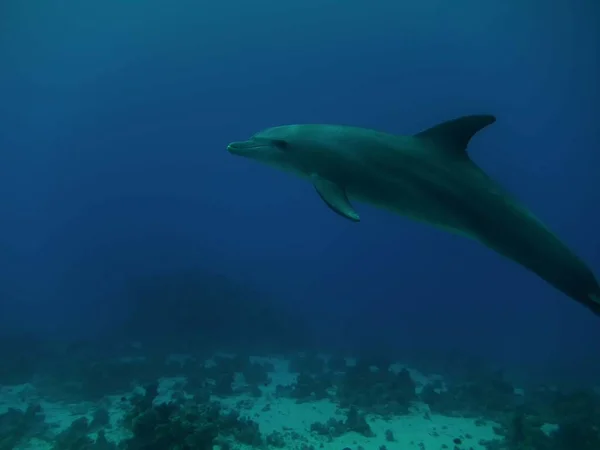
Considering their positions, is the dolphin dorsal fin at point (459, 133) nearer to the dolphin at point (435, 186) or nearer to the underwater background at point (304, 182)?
the dolphin at point (435, 186)

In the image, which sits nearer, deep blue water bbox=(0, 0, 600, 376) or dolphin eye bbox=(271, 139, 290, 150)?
dolphin eye bbox=(271, 139, 290, 150)

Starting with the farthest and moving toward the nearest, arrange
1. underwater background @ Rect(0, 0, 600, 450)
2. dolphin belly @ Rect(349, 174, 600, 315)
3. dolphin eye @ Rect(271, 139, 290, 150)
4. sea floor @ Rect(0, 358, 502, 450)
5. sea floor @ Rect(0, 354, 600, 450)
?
1. underwater background @ Rect(0, 0, 600, 450)
2. sea floor @ Rect(0, 358, 502, 450)
3. sea floor @ Rect(0, 354, 600, 450)
4. dolphin eye @ Rect(271, 139, 290, 150)
5. dolphin belly @ Rect(349, 174, 600, 315)

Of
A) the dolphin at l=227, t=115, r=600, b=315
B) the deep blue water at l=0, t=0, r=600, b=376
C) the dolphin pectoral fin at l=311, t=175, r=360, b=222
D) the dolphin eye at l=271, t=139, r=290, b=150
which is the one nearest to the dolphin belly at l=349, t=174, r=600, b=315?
the dolphin at l=227, t=115, r=600, b=315

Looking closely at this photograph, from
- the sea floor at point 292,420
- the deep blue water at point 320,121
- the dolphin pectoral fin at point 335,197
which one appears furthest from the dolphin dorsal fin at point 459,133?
the deep blue water at point 320,121

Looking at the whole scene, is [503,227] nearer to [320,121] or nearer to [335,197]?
[335,197]

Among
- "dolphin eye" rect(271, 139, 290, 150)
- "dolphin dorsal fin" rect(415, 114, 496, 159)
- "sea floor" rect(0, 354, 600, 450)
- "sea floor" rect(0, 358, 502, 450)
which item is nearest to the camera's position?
→ "dolphin dorsal fin" rect(415, 114, 496, 159)

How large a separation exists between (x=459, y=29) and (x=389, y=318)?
38884 millimetres

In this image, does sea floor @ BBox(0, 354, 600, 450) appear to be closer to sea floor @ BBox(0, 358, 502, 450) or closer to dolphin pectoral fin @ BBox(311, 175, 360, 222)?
sea floor @ BBox(0, 358, 502, 450)

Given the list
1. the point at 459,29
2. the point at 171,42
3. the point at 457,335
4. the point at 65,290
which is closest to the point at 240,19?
the point at 171,42

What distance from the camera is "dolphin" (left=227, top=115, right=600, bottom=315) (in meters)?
3.75

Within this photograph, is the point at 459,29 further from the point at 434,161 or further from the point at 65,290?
the point at 434,161

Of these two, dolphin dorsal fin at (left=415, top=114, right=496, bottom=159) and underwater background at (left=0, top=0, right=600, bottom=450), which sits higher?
underwater background at (left=0, top=0, right=600, bottom=450)

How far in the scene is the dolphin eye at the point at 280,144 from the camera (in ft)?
14.9

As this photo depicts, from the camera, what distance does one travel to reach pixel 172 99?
72.0 meters
